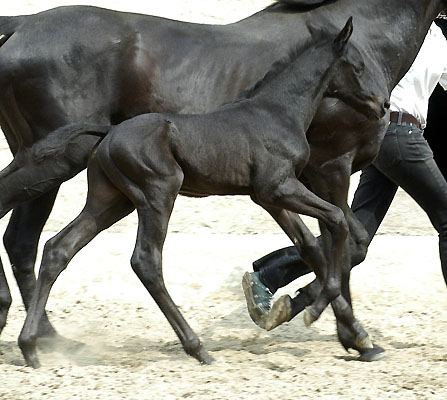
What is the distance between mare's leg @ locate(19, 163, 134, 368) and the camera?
5.02 m

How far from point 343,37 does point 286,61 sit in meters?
0.31

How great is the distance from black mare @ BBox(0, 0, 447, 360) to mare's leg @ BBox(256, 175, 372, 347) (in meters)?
0.36

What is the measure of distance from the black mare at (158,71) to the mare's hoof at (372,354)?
11 cm

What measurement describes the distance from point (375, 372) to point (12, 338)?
2166 millimetres

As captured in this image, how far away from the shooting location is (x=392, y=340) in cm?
604

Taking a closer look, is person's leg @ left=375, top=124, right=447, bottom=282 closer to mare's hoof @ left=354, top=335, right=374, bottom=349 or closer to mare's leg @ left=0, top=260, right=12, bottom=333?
mare's hoof @ left=354, top=335, right=374, bottom=349

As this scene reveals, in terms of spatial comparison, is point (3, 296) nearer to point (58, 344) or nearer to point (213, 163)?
point (58, 344)

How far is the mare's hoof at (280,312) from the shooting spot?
545 cm

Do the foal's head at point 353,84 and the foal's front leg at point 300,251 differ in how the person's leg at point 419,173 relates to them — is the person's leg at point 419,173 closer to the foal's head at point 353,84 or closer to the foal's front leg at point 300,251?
the foal's head at point 353,84

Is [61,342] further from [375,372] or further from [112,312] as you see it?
[375,372]

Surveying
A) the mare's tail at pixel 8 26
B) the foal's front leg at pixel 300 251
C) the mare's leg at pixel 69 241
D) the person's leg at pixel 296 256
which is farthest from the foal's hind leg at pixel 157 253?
the mare's tail at pixel 8 26

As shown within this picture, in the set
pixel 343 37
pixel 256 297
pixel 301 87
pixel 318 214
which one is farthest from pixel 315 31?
pixel 256 297

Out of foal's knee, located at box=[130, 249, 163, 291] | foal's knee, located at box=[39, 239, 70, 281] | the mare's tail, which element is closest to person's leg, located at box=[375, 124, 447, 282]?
foal's knee, located at box=[130, 249, 163, 291]

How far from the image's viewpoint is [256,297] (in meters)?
5.92
